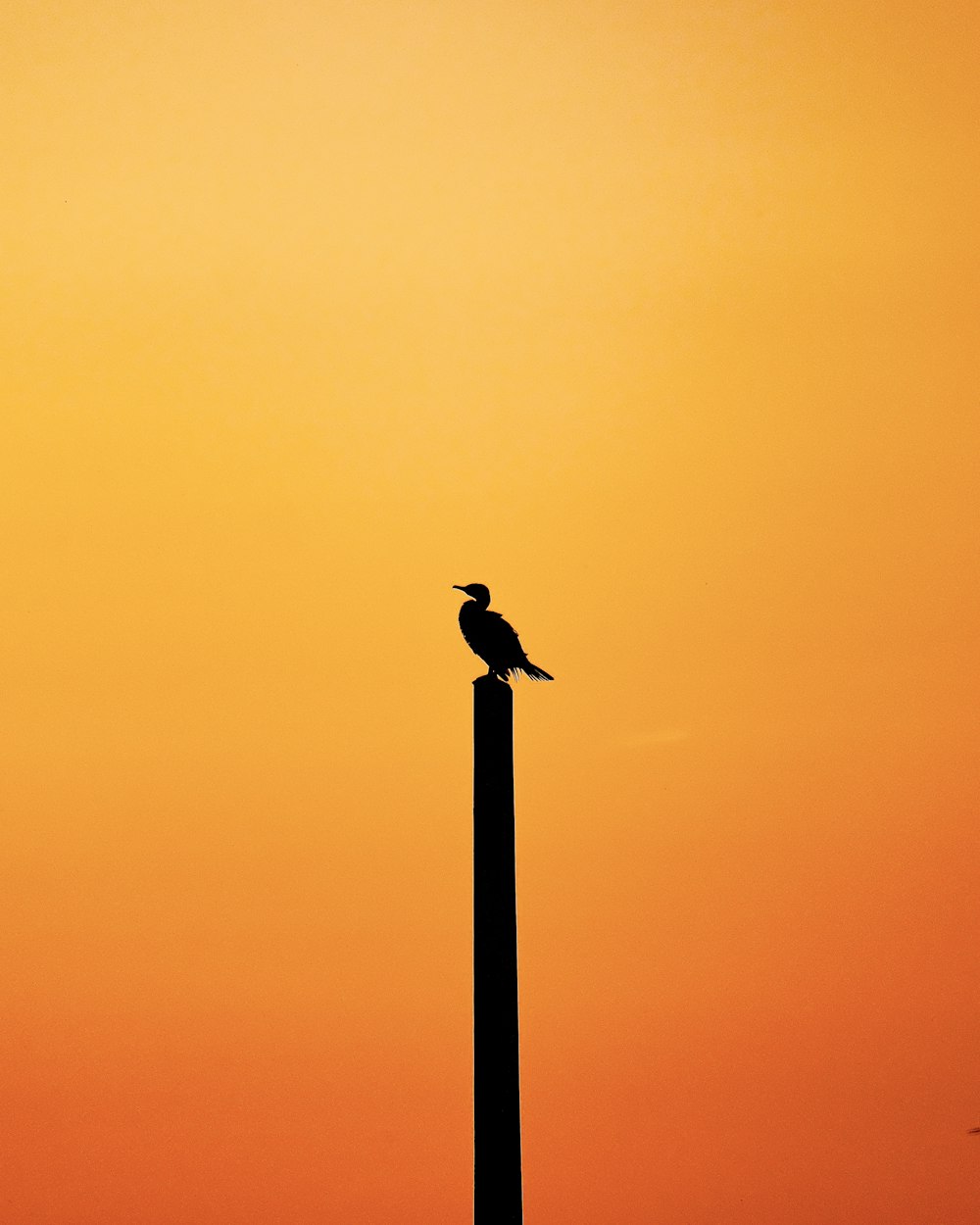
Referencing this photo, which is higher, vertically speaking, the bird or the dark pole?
the bird

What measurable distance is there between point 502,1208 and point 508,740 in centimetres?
145

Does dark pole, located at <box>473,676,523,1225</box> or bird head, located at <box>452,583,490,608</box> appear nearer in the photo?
dark pole, located at <box>473,676,523,1225</box>

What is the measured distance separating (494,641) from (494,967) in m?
1.88

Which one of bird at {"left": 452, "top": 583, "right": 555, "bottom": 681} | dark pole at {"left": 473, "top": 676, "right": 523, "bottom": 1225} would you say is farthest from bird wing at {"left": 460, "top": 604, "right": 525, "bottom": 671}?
dark pole at {"left": 473, "top": 676, "right": 523, "bottom": 1225}

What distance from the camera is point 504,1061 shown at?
4.85 metres

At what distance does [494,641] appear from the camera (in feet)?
21.3

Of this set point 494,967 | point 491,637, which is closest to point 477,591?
point 491,637

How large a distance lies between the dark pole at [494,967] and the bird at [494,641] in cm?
137

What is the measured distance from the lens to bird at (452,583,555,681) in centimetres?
648

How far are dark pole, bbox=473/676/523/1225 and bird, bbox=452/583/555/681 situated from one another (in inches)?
53.8

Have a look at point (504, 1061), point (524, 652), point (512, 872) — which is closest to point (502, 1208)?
point (504, 1061)

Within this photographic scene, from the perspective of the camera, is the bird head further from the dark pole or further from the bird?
the dark pole

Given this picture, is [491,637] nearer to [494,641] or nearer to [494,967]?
[494,641]

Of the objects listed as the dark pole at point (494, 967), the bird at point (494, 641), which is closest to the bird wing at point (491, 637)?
the bird at point (494, 641)
